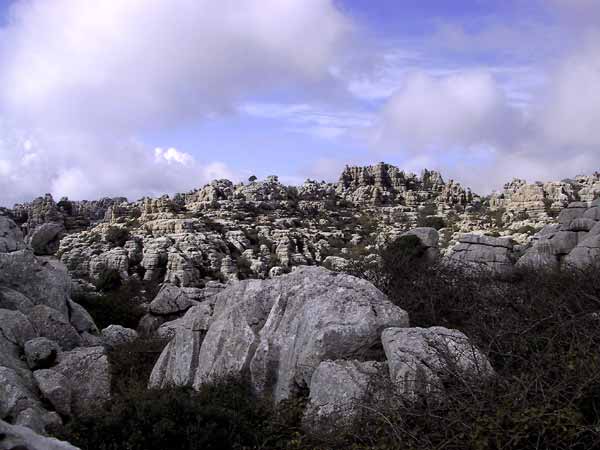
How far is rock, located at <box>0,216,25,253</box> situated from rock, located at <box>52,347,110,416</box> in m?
5.47

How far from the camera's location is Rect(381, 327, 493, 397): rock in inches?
263

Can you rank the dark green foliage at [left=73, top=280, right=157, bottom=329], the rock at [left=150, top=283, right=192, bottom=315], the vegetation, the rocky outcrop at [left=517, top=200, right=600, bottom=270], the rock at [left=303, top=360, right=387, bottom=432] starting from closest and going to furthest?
1. the vegetation
2. the rock at [left=303, top=360, right=387, bottom=432]
3. the dark green foliage at [left=73, top=280, right=157, bottom=329]
4. the rock at [left=150, top=283, right=192, bottom=315]
5. the rocky outcrop at [left=517, top=200, right=600, bottom=270]

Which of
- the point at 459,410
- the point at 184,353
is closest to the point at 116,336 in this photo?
the point at 184,353

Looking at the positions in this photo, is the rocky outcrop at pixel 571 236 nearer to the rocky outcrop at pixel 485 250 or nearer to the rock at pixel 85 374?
the rocky outcrop at pixel 485 250

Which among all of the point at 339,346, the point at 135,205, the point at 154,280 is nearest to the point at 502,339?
the point at 339,346

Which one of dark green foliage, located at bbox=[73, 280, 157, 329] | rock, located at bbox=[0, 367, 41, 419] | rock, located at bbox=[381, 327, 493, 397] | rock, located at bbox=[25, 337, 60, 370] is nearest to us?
rock, located at bbox=[381, 327, 493, 397]

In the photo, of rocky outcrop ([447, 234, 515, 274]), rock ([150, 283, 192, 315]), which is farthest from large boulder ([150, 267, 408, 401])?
rocky outcrop ([447, 234, 515, 274])

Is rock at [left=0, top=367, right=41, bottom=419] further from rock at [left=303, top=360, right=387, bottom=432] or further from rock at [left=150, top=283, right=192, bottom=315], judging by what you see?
rock at [left=150, top=283, right=192, bottom=315]

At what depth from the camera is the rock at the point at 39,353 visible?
11432mm

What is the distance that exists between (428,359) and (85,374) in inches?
255

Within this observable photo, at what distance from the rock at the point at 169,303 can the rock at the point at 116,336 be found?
436 cm

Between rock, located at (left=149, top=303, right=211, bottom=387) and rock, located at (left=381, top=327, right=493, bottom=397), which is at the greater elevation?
rock, located at (left=381, top=327, right=493, bottom=397)

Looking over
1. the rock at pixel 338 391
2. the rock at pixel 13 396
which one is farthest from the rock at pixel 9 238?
the rock at pixel 338 391

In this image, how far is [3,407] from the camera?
9.09m
